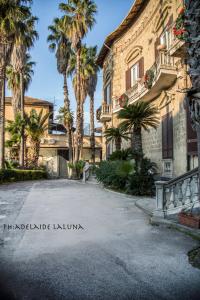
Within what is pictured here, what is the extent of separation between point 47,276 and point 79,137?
764 inches

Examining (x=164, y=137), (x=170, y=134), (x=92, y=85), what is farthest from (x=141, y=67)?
(x=92, y=85)

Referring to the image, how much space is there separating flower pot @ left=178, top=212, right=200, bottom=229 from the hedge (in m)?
14.9

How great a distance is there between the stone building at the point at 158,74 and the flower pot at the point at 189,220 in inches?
128

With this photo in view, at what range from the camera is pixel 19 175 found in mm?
20000

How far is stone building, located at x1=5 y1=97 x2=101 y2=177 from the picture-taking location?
1029 inches

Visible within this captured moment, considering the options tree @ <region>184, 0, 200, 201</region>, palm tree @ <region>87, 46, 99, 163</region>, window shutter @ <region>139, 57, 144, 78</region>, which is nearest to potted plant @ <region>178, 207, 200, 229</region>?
tree @ <region>184, 0, 200, 201</region>

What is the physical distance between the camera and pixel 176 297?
2.89 m

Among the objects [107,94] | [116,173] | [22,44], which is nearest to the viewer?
[116,173]

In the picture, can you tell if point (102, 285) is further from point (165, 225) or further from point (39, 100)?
point (39, 100)

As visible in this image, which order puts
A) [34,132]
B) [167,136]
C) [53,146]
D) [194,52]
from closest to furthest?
[194,52] → [167,136] → [34,132] → [53,146]

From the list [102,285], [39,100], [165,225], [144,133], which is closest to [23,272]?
A: [102,285]

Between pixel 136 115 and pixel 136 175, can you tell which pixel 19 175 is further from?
pixel 136 115

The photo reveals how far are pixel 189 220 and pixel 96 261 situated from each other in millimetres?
2519

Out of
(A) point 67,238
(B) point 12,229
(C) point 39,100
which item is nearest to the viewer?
(A) point 67,238
